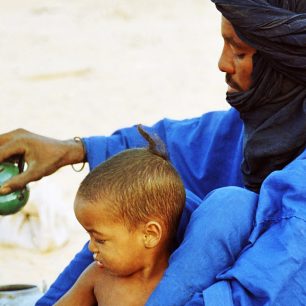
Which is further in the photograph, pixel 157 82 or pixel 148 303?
pixel 157 82

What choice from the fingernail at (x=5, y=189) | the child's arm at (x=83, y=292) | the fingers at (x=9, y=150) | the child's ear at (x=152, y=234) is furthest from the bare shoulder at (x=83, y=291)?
the fingers at (x=9, y=150)

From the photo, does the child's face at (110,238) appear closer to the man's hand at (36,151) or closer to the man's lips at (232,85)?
the man's lips at (232,85)

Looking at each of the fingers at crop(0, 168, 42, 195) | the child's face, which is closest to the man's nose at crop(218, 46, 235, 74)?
the child's face

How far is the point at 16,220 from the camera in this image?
6.21 meters

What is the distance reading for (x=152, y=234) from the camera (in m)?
2.73

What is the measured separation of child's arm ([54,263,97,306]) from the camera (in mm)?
2961

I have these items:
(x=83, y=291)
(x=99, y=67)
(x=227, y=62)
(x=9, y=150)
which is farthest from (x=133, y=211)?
(x=99, y=67)

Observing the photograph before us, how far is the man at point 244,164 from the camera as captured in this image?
2545 mm

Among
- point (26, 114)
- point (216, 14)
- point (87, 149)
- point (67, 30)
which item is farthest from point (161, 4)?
point (87, 149)

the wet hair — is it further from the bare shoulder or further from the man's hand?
the man's hand

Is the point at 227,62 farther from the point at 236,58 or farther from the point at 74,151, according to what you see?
the point at 74,151

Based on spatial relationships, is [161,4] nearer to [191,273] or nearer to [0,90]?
[0,90]

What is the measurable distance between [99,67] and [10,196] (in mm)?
6796

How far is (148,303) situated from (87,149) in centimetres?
118
